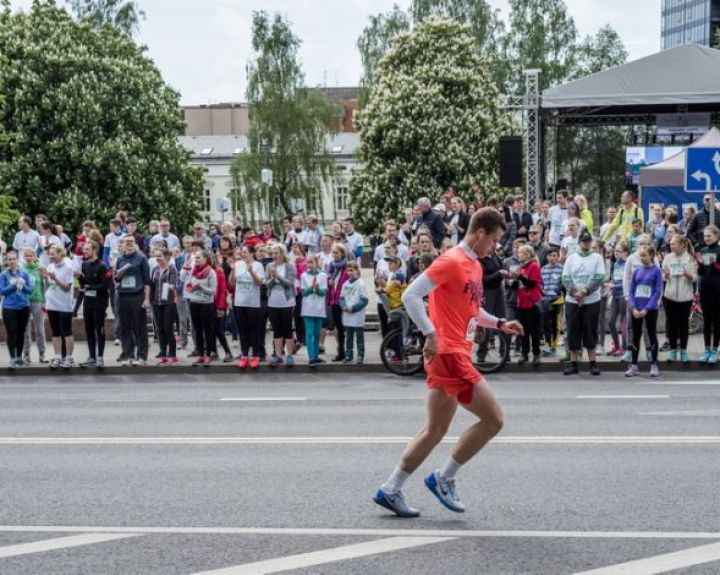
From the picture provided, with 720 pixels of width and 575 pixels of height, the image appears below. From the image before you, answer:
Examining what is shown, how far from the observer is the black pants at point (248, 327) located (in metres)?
18.5

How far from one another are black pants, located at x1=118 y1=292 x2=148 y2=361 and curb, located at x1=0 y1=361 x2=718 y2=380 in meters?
0.32

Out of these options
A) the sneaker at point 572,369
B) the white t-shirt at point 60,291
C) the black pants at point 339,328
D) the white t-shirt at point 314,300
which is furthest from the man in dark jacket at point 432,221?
the white t-shirt at point 60,291

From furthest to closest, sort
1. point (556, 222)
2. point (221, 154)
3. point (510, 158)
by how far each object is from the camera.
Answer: point (221, 154)
point (510, 158)
point (556, 222)

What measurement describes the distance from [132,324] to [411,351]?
179 inches

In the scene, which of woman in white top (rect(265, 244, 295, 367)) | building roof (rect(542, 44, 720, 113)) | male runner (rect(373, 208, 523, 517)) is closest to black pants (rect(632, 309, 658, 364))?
woman in white top (rect(265, 244, 295, 367))

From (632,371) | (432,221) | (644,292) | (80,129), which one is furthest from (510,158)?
(80,129)

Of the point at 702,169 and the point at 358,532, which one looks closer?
the point at 358,532

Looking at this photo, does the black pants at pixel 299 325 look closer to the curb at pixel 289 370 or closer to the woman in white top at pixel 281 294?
the woman in white top at pixel 281 294

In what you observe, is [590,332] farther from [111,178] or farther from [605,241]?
[111,178]

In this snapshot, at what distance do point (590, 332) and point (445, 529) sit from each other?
9.79 m

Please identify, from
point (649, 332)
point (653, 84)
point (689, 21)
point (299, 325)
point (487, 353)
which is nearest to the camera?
point (649, 332)

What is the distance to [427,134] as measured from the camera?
170 feet

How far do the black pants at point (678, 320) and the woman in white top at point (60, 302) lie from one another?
899 cm

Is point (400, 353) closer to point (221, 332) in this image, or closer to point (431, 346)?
point (221, 332)
